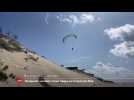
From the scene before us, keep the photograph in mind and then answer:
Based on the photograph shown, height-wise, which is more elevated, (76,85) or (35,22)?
(35,22)

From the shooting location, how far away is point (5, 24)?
7984 mm

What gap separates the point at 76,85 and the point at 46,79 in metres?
0.46

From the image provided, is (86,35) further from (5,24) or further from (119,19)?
(5,24)

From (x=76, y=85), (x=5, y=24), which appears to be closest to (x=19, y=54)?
(x=5, y=24)

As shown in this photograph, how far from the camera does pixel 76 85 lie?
7953mm

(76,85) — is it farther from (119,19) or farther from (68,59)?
(119,19)
